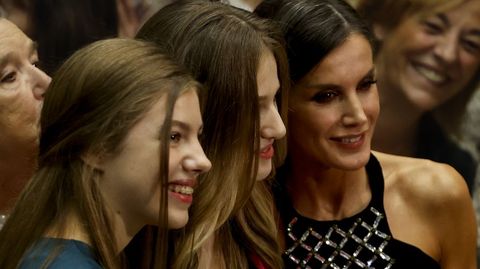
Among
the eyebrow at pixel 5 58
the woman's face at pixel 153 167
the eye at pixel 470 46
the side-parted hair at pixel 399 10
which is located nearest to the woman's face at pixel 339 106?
the woman's face at pixel 153 167

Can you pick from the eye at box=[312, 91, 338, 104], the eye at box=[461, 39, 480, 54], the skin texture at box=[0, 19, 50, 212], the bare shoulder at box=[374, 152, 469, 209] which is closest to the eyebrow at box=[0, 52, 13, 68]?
the skin texture at box=[0, 19, 50, 212]

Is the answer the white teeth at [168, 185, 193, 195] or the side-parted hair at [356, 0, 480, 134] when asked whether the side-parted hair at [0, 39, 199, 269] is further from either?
the side-parted hair at [356, 0, 480, 134]

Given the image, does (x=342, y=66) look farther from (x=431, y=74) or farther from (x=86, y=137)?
(x=431, y=74)

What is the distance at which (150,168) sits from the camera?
1.32 m

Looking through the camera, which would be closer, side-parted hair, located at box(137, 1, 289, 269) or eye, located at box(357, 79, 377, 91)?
side-parted hair, located at box(137, 1, 289, 269)

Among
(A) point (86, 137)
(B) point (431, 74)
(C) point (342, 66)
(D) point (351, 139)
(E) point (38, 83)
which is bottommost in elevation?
(B) point (431, 74)

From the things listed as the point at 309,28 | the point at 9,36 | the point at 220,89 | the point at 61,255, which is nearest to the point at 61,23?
the point at 9,36

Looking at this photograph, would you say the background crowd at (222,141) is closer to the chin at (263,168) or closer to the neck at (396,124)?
the chin at (263,168)

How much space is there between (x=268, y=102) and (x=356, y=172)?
416 mm

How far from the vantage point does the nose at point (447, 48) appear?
2.53m

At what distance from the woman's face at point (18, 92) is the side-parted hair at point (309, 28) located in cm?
46

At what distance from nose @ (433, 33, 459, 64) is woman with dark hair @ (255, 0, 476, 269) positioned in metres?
0.63

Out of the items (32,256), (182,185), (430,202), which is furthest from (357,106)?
(32,256)

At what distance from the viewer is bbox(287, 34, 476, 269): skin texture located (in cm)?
177
